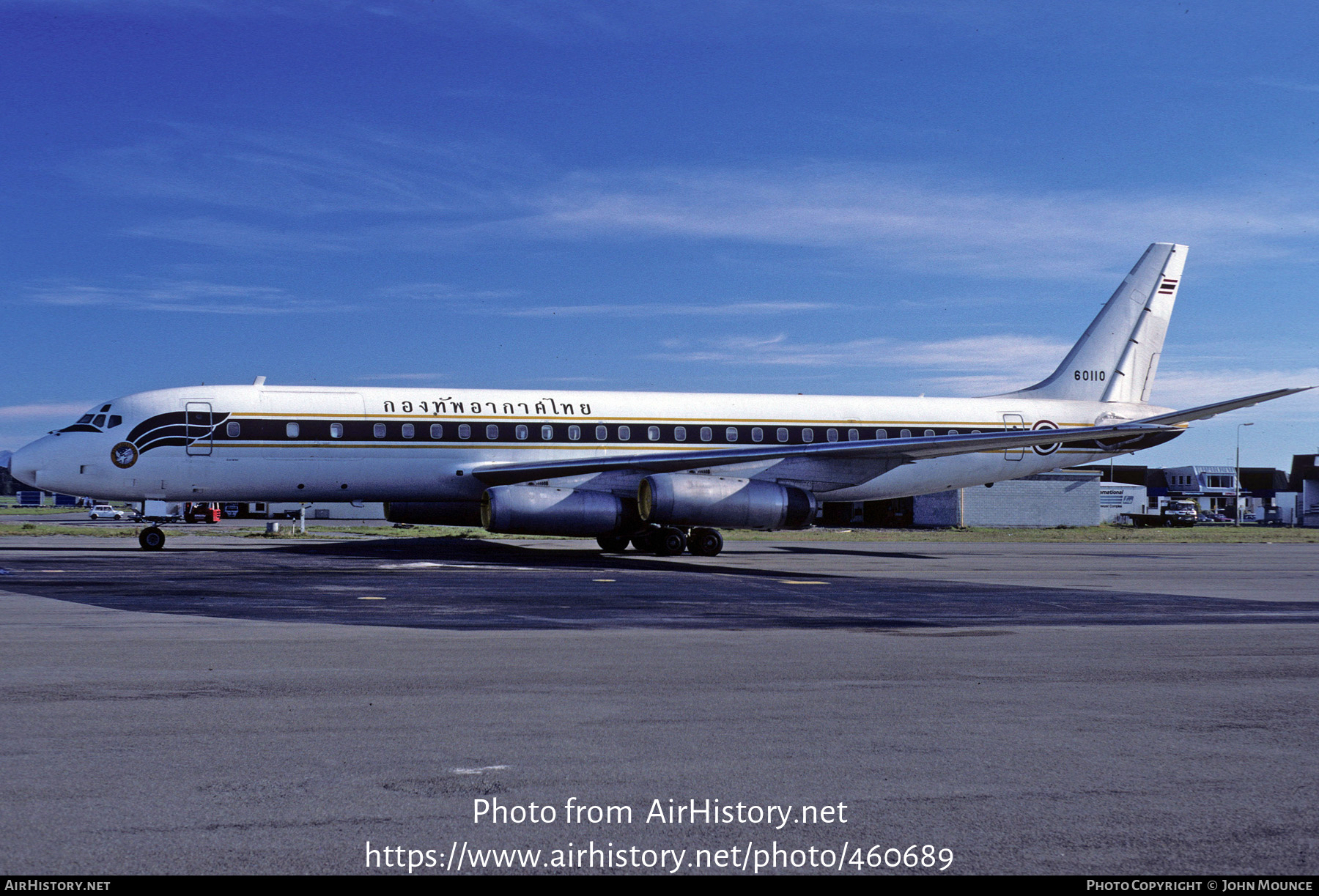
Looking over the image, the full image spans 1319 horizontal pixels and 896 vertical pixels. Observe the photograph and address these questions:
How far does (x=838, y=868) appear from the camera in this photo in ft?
15.5

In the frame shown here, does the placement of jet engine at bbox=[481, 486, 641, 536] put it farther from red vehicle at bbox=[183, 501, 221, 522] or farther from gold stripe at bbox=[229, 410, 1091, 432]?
red vehicle at bbox=[183, 501, 221, 522]

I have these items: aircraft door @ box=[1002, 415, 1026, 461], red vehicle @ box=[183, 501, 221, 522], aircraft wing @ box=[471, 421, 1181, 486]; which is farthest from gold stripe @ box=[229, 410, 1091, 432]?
red vehicle @ box=[183, 501, 221, 522]

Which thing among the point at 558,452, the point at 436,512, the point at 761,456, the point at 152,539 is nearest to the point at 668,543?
the point at 761,456

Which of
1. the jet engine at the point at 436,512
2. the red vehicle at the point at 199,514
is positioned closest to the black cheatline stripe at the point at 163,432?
the jet engine at the point at 436,512

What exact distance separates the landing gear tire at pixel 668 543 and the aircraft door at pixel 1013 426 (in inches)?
434

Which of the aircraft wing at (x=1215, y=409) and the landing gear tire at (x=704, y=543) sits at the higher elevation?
the aircraft wing at (x=1215, y=409)

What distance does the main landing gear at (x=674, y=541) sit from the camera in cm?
2973

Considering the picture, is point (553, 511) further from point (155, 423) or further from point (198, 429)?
point (155, 423)

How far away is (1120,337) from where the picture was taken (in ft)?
117

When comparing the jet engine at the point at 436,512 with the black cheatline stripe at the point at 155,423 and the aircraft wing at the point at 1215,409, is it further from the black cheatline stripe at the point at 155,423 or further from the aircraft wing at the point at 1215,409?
the aircraft wing at the point at 1215,409

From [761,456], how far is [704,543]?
2.90 meters

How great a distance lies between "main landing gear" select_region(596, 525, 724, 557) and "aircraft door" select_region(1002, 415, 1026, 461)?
9.89m

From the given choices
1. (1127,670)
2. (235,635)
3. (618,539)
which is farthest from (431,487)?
(1127,670)

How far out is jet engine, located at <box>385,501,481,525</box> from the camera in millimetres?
31141
